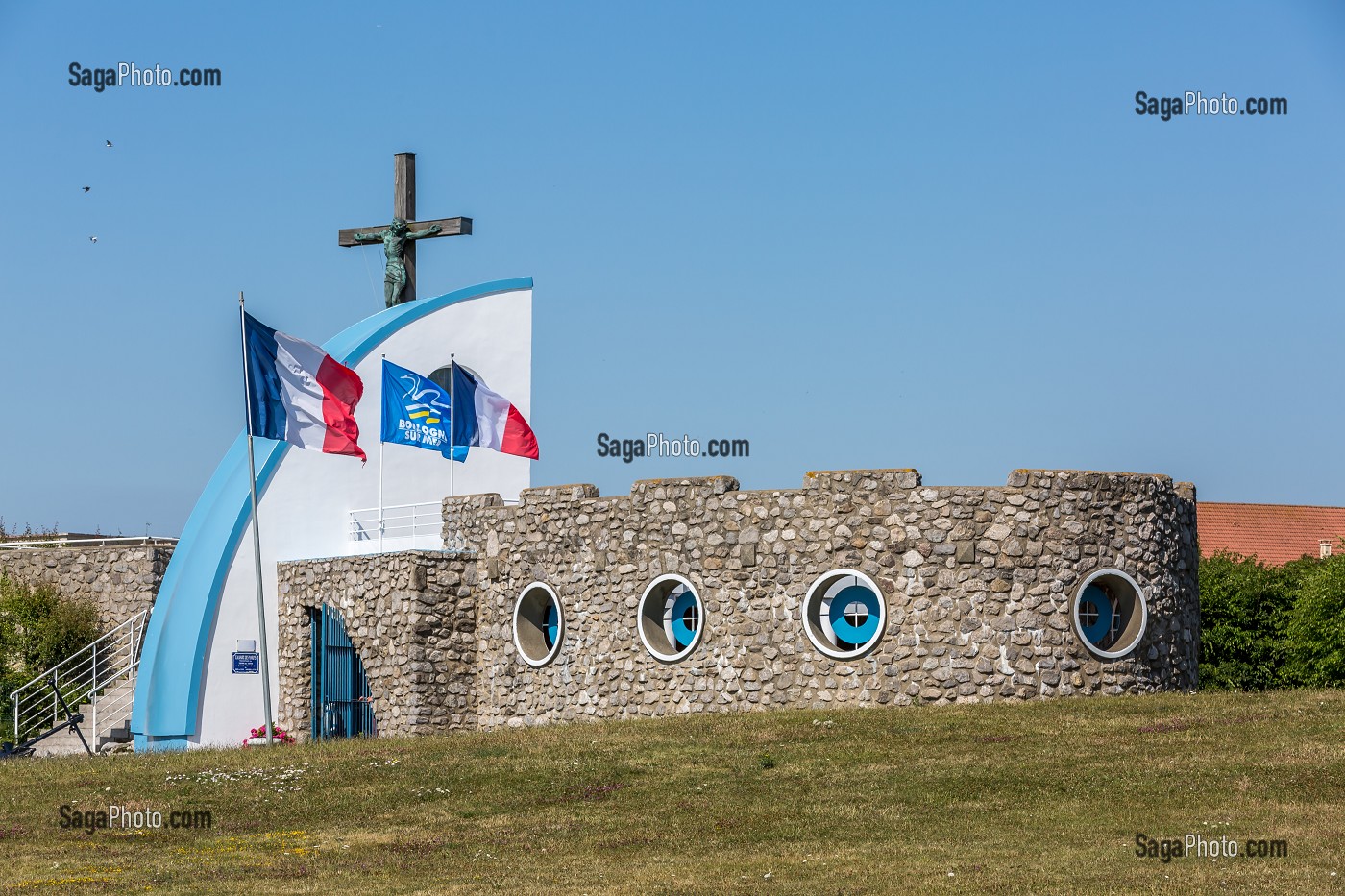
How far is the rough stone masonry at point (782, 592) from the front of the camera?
77.4 ft

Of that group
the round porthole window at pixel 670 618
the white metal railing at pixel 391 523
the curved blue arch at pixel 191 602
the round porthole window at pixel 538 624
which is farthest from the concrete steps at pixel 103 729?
the round porthole window at pixel 670 618

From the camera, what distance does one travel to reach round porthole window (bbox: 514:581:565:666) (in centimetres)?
2609

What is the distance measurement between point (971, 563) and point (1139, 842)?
8500 mm

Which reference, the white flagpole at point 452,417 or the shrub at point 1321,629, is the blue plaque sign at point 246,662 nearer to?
the white flagpole at point 452,417

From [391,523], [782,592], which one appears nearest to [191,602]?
[391,523]

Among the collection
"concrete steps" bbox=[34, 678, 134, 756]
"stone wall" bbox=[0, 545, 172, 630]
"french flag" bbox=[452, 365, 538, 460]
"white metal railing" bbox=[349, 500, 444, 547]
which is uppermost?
"french flag" bbox=[452, 365, 538, 460]

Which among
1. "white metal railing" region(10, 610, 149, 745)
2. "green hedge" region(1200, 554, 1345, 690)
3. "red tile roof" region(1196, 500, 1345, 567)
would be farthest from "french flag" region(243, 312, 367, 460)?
"red tile roof" region(1196, 500, 1345, 567)

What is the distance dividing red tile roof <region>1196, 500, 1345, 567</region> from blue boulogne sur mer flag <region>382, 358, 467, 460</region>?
96.4 feet

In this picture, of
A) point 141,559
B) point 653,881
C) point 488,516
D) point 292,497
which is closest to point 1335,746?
point 653,881

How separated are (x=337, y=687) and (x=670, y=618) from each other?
6.16 meters

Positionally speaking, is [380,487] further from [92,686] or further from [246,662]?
[92,686]

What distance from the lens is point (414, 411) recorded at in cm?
2816

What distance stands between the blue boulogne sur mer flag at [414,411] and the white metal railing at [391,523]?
3.92 ft

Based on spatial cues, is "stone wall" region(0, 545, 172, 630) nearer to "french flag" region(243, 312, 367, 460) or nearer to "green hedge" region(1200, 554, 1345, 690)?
"french flag" region(243, 312, 367, 460)
